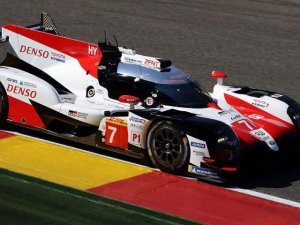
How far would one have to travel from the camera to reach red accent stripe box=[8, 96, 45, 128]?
11.3 m

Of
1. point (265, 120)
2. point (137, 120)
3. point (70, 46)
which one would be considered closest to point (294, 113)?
point (265, 120)

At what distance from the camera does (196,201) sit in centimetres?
934

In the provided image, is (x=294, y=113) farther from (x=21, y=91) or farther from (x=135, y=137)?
(x=21, y=91)

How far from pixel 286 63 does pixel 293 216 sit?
8.19 m

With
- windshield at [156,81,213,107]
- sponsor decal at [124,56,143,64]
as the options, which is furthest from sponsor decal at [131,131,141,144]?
sponsor decal at [124,56,143,64]

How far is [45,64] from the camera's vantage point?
1189cm

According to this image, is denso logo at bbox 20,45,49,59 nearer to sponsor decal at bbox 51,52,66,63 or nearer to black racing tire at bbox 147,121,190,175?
sponsor decal at bbox 51,52,66,63

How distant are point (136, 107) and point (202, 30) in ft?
28.6

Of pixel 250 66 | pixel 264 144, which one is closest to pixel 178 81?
pixel 264 144

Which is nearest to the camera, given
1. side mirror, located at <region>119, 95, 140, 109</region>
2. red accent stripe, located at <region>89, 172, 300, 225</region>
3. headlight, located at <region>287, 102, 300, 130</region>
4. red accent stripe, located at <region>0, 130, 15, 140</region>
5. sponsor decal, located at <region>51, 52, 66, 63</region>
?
red accent stripe, located at <region>89, 172, 300, 225</region>

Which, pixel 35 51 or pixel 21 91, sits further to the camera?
pixel 35 51

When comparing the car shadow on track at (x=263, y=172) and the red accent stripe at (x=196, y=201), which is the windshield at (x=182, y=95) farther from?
the red accent stripe at (x=196, y=201)

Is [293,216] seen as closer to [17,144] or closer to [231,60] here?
[17,144]

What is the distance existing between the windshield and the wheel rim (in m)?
0.75
